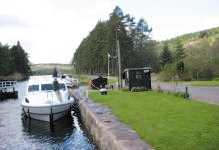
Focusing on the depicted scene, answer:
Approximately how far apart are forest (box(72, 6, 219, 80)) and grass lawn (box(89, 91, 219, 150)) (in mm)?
42949

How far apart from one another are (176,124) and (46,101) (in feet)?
43.9

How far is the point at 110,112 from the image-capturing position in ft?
76.7

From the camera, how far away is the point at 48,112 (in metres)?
28.5

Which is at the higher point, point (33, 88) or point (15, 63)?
point (15, 63)

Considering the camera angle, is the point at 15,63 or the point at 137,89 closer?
the point at 137,89

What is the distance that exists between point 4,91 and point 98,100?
29.8 meters

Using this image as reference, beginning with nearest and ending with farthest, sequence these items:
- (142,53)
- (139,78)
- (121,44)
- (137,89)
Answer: (137,89)
(139,78)
(121,44)
(142,53)

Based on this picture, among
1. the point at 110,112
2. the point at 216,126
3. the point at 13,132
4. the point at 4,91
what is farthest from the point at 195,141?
the point at 4,91

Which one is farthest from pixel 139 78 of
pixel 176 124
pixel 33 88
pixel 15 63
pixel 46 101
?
pixel 15 63

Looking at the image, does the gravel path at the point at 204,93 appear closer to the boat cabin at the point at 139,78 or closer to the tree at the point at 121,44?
the boat cabin at the point at 139,78

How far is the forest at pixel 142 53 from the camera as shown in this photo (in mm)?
68375

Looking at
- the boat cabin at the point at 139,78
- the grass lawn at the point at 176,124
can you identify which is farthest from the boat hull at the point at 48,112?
the boat cabin at the point at 139,78

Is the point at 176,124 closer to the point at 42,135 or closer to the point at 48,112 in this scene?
the point at 42,135

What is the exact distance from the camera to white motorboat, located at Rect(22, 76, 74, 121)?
28594mm
